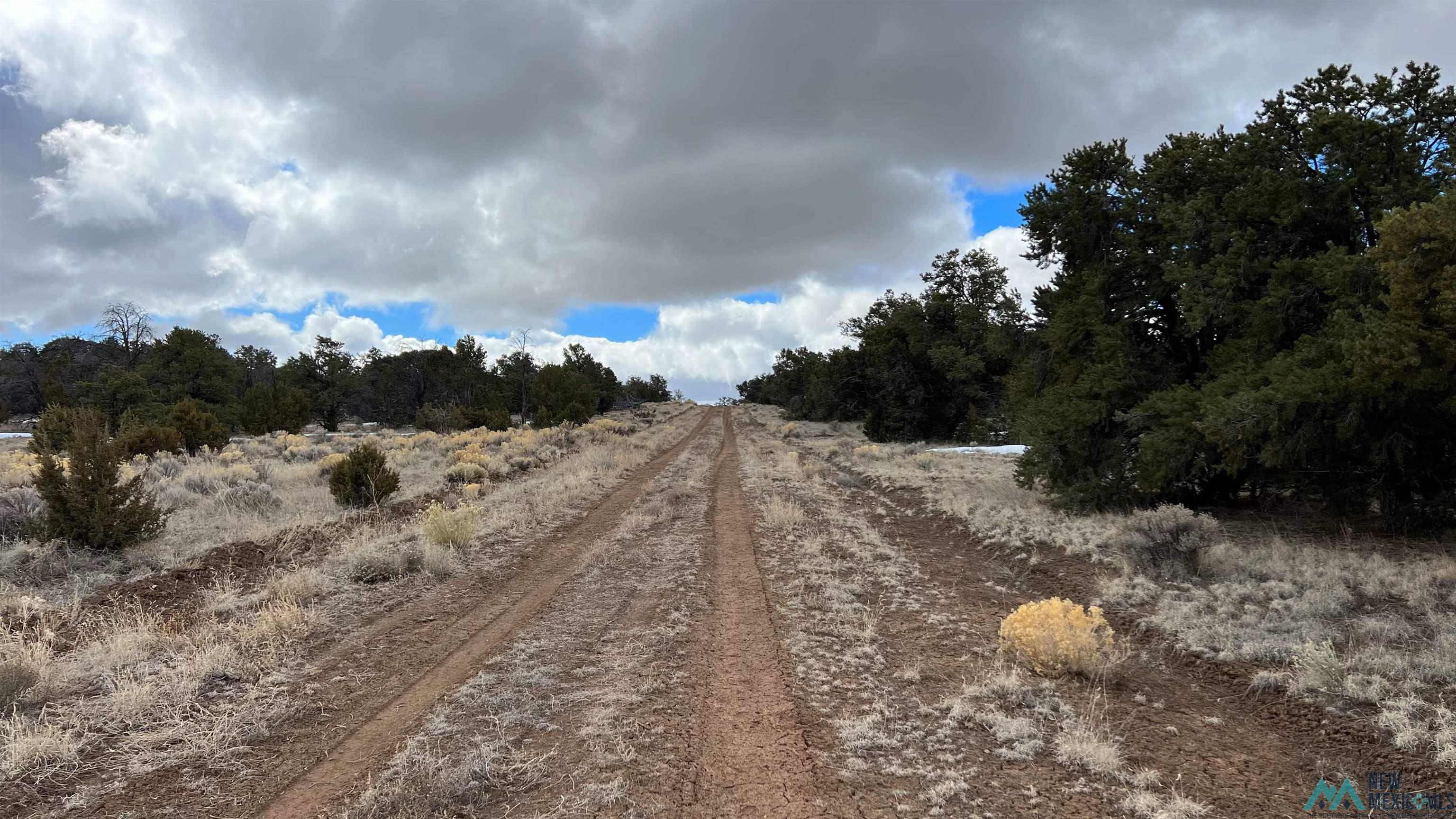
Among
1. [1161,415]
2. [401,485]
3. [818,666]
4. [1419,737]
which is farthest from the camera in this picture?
[401,485]

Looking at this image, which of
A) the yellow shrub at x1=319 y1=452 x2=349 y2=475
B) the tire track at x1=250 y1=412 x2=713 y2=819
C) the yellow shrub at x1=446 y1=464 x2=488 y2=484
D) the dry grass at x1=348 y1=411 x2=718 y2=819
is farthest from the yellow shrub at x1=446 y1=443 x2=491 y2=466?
the dry grass at x1=348 y1=411 x2=718 y2=819

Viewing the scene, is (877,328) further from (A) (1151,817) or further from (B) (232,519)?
(A) (1151,817)

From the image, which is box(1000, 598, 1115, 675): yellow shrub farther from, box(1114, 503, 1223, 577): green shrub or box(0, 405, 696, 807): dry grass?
box(0, 405, 696, 807): dry grass

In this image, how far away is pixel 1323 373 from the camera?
941 cm

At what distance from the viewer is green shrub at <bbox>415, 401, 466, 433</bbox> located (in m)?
43.4

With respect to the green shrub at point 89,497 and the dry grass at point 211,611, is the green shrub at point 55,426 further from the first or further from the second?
the green shrub at point 89,497

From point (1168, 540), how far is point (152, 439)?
1190 inches

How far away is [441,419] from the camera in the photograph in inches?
1752

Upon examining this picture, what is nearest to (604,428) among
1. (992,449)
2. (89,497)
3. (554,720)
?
(992,449)

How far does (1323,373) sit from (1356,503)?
2.93 m

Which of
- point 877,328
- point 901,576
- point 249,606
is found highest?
point 877,328

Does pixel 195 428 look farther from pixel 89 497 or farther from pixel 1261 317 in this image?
pixel 1261 317

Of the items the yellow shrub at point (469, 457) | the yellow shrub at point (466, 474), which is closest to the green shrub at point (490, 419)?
the yellow shrub at point (469, 457)

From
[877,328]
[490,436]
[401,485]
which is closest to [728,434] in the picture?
[877,328]
